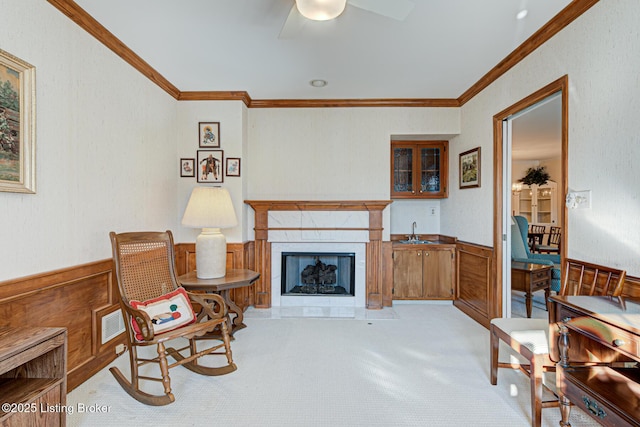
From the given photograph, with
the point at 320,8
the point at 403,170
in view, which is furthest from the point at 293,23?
the point at 403,170

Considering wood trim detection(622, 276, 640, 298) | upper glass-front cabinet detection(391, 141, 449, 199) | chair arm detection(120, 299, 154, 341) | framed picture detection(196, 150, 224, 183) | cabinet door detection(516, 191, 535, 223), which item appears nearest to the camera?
wood trim detection(622, 276, 640, 298)

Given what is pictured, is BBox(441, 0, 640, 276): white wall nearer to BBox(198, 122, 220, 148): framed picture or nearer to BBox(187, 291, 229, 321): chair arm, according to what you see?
BBox(187, 291, 229, 321): chair arm

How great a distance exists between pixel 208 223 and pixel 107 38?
64.8 inches

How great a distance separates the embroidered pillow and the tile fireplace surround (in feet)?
5.17

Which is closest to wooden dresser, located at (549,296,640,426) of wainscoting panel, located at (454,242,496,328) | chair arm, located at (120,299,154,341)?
wainscoting panel, located at (454,242,496,328)

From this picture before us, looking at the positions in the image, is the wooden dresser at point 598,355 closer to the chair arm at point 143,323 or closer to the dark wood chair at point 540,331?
the dark wood chair at point 540,331

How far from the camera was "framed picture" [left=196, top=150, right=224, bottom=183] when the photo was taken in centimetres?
369

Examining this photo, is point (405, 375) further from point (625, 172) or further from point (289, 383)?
point (625, 172)

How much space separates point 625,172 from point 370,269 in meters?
2.56

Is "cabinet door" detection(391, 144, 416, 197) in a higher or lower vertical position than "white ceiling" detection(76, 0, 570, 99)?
lower

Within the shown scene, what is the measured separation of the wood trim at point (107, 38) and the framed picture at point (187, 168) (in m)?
0.79

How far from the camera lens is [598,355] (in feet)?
5.42

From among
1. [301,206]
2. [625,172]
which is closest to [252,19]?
[301,206]

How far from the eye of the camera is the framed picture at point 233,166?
3707 mm
